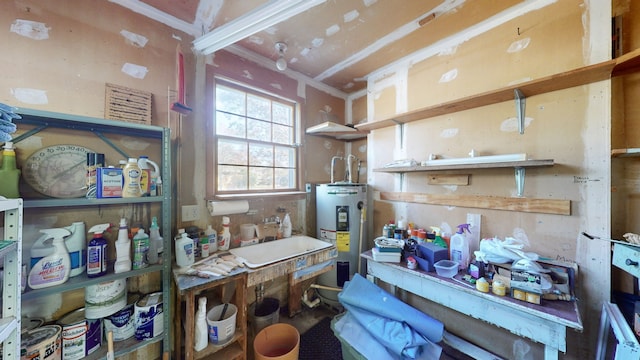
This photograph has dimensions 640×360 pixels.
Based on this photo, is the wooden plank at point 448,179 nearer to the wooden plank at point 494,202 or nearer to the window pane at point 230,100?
the wooden plank at point 494,202

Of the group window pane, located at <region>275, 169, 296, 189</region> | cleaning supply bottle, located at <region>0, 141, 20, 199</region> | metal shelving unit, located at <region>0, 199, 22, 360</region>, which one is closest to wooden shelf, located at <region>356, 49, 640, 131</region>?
window pane, located at <region>275, 169, 296, 189</region>

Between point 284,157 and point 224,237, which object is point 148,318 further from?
point 284,157

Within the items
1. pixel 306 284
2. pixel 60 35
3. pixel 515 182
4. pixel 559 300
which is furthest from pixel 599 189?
pixel 60 35

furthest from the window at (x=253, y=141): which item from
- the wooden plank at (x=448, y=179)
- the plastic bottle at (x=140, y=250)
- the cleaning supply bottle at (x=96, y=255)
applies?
the wooden plank at (x=448, y=179)

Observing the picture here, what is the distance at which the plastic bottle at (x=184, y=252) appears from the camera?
135 cm

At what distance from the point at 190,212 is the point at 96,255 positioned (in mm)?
551

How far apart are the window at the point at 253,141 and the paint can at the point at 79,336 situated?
39.8 inches

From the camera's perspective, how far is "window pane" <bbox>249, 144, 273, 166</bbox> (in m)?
2.04

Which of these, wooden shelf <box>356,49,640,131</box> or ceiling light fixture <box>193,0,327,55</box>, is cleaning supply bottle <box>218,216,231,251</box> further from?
wooden shelf <box>356,49,640,131</box>

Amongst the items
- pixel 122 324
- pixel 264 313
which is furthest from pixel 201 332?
pixel 264 313

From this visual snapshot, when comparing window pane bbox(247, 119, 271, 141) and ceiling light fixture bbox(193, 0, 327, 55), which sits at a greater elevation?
ceiling light fixture bbox(193, 0, 327, 55)

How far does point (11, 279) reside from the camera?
74 centimetres

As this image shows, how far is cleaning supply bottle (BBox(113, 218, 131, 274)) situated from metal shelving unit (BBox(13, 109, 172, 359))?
0.04m

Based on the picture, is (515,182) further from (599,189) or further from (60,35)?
(60,35)
